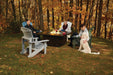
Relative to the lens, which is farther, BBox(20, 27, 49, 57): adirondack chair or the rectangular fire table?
the rectangular fire table

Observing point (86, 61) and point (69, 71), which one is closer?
point (69, 71)

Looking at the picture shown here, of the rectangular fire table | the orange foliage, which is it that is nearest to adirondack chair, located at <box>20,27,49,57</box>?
the rectangular fire table

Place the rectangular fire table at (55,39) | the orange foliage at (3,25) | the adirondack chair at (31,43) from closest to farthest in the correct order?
the adirondack chair at (31,43), the rectangular fire table at (55,39), the orange foliage at (3,25)

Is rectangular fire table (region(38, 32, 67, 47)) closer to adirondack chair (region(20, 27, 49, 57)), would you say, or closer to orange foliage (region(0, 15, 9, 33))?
adirondack chair (region(20, 27, 49, 57))

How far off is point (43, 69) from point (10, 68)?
42.2 inches

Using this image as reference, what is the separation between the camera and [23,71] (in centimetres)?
414

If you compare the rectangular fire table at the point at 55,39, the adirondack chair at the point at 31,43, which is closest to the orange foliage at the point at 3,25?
the rectangular fire table at the point at 55,39

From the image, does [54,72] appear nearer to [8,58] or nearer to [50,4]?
[8,58]

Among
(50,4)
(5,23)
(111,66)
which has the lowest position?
(111,66)

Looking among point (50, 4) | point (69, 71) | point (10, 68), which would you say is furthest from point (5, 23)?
point (69, 71)

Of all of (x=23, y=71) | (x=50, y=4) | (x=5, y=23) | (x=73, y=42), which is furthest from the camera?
(x=50, y=4)

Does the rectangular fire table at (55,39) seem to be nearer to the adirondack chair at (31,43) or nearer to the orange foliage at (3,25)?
the adirondack chair at (31,43)

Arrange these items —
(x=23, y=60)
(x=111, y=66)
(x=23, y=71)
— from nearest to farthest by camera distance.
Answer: (x=23, y=71)
(x=111, y=66)
(x=23, y=60)

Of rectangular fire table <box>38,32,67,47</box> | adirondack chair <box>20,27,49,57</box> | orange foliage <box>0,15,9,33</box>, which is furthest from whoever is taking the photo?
orange foliage <box>0,15,9,33</box>
